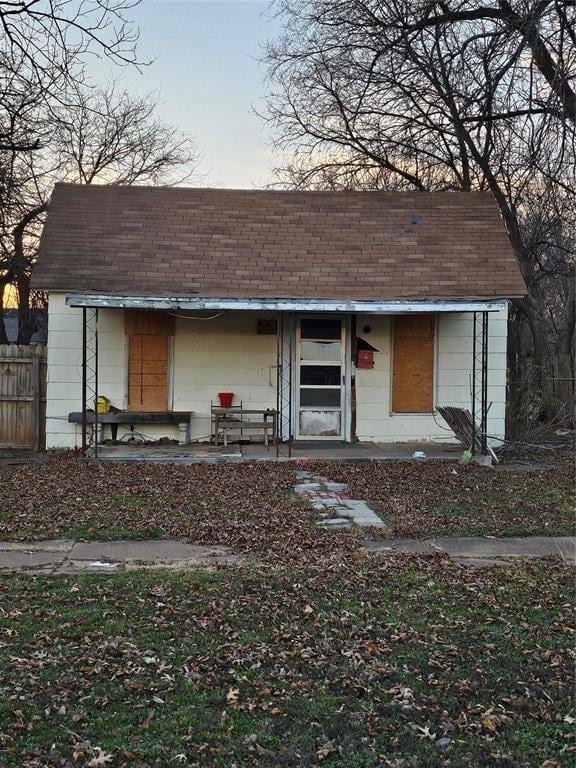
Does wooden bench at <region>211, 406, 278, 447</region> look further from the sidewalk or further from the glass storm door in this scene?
the sidewalk

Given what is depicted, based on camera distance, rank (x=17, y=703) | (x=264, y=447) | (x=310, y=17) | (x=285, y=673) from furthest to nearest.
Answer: (x=310, y=17) < (x=264, y=447) < (x=285, y=673) < (x=17, y=703)

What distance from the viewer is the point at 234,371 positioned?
13430mm

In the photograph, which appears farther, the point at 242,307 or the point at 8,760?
the point at 242,307

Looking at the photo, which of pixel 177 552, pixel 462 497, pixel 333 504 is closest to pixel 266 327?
pixel 333 504

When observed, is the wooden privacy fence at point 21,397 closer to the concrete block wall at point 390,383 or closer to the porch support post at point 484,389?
the concrete block wall at point 390,383

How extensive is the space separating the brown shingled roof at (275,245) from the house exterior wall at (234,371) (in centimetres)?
74

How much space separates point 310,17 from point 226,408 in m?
8.48

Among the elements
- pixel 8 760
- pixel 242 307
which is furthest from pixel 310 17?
pixel 8 760

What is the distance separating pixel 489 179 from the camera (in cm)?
1705

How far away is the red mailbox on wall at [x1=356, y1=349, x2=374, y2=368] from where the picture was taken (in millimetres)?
13539

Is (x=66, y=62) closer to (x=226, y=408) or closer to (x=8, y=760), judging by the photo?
(x=226, y=408)

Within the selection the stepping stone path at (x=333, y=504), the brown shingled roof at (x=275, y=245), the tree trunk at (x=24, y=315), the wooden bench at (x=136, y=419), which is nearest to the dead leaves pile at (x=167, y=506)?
the stepping stone path at (x=333, y=504)

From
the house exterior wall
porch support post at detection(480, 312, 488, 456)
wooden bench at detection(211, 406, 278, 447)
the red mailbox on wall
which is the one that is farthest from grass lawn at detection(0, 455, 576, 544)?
the red mailbox on wall

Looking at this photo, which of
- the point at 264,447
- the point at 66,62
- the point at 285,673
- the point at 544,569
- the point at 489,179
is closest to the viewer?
the point at 285,673
